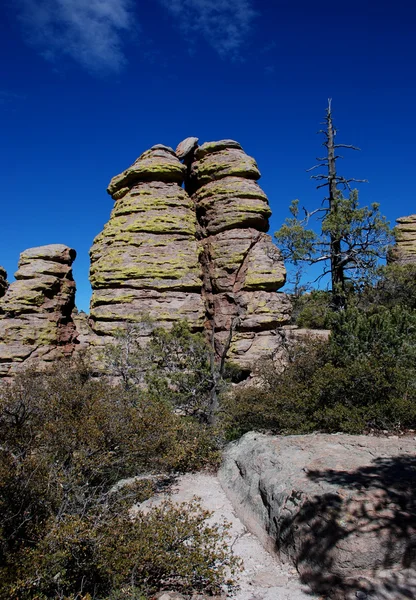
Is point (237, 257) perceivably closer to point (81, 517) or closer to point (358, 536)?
point (81, 517)

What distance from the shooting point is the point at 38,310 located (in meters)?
22.0

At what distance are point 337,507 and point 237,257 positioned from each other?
55.5ft

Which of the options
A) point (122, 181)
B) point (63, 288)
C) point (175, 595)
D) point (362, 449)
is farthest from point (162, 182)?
point (175, 595)

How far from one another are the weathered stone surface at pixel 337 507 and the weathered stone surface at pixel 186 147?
860 inches

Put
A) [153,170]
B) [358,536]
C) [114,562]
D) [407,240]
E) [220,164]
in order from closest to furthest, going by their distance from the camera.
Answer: [358,536] → [114,562] → [153,170] → [220,164] → [407,240]

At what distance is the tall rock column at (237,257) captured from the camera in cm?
1936

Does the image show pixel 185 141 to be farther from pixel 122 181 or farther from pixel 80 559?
pixel 80 559

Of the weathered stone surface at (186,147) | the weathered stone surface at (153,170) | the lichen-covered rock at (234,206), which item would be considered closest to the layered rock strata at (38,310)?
the weathered stone surface at (153,170)

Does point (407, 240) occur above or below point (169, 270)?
above

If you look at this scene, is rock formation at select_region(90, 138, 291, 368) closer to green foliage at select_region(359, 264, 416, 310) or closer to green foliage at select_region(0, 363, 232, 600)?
green foliage at select_region(359, 264, 416, 310)

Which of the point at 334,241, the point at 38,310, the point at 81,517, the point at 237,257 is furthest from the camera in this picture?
the point at 38,310

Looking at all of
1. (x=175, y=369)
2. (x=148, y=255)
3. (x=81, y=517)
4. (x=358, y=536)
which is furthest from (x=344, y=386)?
(x=148, y=255)

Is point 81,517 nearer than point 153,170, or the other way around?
point 81,517

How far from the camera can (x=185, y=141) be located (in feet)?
84.6
